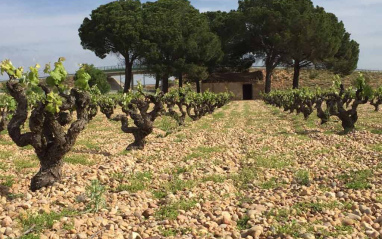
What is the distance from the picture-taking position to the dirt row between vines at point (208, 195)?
5406 mm

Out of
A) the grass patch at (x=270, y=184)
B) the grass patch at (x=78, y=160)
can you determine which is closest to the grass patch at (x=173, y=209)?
the grass patch at (x=270, y=184)

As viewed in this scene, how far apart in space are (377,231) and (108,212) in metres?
4.03

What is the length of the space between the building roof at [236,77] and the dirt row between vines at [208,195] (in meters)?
51.9

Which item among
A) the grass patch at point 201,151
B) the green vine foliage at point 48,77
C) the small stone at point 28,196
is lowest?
the grass patch at point 201,151

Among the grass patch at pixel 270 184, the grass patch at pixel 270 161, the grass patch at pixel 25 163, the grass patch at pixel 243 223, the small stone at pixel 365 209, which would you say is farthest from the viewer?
the grass patch at pixel 25 163

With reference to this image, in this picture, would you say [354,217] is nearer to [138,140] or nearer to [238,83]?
[138,140]

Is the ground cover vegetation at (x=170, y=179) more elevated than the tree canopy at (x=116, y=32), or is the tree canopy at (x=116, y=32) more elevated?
the tree canopy at (x=116, y=32)

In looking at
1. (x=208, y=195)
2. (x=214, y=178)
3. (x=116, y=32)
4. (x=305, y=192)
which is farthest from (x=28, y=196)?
(x=116, y=32)

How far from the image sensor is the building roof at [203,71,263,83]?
6378 cm

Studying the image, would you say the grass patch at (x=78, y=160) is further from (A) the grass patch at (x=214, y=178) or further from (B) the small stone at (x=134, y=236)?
(B) the small stone at (x=134, y=236)

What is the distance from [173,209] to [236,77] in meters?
59.7

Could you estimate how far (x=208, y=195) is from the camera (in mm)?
7098

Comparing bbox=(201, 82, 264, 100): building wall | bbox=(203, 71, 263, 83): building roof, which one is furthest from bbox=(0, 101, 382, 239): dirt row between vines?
bbox=(203, 71, 263, 83): building roof

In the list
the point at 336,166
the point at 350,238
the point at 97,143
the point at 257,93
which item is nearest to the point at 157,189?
the point at 350,238
